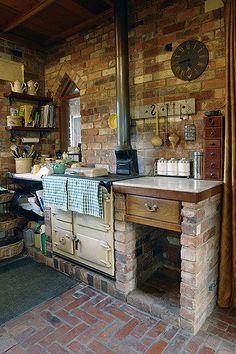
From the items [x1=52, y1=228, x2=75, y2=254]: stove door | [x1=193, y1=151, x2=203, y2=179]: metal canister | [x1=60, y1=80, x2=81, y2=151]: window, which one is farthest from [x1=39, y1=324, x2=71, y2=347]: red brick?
[x1=60, y1=80, x2=81, y2=151]: window

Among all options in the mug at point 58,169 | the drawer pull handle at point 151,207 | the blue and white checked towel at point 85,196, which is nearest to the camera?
the drawer pull handle at point 151,207

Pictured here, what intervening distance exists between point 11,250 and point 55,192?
1.01m

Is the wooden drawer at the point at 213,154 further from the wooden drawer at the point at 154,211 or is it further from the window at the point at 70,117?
the window at the point at 70,117

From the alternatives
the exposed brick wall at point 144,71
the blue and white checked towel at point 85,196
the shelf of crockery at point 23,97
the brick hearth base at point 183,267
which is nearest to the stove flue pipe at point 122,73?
the exposed brick wall at point 144,71

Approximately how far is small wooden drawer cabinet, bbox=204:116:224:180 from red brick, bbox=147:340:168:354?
114 cm

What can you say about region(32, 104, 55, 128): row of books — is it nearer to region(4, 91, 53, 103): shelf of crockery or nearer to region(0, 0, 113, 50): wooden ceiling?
region(4, 91, 53, 103): shelf of crockery

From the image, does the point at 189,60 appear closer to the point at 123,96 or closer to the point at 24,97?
the point at 123,96

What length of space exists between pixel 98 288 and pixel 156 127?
4.86ft

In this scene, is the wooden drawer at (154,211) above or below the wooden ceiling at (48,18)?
below

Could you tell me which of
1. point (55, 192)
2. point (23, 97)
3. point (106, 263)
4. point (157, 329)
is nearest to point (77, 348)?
point (157, 329)

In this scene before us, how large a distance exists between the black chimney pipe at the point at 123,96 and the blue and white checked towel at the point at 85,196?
0.50 metres

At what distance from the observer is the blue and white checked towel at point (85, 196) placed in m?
1.97

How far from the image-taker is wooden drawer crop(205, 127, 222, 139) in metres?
1.86

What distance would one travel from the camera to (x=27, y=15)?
259 centimetres
